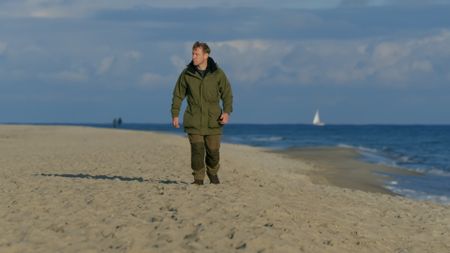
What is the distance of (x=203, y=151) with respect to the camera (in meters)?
11.1

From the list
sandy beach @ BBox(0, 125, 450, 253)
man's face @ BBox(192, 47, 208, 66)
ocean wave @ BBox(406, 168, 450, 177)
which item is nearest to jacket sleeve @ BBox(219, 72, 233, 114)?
man's face @ BBox(192, 47, 208, 66)

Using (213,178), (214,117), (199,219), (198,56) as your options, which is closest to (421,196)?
(213,178)

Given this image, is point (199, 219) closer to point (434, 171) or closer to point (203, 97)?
point (203, 97)

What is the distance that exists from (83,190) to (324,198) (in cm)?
424

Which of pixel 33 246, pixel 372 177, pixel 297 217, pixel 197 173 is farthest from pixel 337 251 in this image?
pixel 372 177

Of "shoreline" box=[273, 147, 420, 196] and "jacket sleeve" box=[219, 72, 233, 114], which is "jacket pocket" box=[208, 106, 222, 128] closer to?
"jacket sleeve" box=[219, 72, 233, 114]

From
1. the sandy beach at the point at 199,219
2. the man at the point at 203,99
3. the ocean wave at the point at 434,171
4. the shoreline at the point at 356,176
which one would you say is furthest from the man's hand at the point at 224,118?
the ocean wave at the point at 434,171

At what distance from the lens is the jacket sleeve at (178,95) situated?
35.6 ft

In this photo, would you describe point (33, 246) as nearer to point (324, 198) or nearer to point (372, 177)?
point (324, 198)

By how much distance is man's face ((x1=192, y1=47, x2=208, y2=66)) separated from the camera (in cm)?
1056

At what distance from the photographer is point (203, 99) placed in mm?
10781

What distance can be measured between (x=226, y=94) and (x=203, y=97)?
0.37 meters

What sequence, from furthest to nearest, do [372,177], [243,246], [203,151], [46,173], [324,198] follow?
[372,177], [46,173], [324,198], [203,151], [243,246]

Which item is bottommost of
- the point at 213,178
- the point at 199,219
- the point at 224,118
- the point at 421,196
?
the point at 421,196
